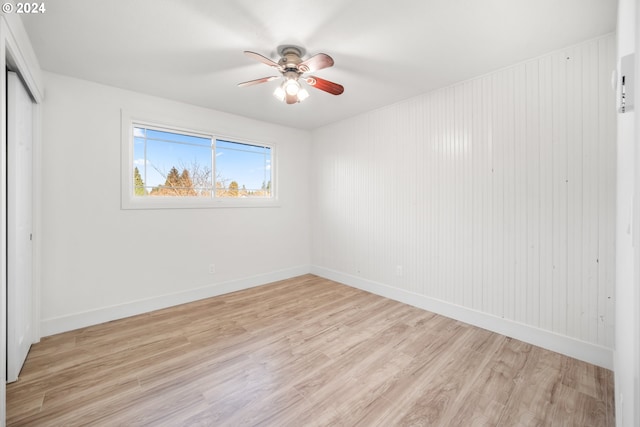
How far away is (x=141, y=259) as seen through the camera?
10.3ft

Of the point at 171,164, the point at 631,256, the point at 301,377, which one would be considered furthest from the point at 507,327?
the point at 171,164

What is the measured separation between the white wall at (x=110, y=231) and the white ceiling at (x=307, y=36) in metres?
0.36

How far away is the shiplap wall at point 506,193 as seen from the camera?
6.95ft

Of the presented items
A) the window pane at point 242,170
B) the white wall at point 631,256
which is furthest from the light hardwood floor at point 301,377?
the window pane at point 242,170

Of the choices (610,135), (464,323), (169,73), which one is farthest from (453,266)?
(169,73)

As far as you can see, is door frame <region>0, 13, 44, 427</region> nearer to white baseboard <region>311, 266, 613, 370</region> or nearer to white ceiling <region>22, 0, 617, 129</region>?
white ceiling <region>22, 0, 617, 129</region>

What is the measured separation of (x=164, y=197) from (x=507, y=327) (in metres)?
4.04

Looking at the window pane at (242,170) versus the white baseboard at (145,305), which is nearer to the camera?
the white baseboard at (145,305)

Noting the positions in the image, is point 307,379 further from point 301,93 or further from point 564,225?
point 564,225

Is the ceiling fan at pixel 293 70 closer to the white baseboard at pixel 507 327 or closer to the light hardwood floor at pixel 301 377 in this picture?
the light hardwood floor at pixel 301 377

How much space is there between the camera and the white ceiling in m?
1.76

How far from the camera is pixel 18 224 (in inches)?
79.9

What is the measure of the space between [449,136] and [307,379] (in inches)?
108

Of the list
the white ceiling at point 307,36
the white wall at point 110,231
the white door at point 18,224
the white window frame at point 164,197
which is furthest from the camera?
the white window frame at point 164,197
